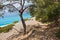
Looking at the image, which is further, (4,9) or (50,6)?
(4,9)

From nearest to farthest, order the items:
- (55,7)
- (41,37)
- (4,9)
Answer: (55,7), (41,37), (4,9)

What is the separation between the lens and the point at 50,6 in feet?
28.3

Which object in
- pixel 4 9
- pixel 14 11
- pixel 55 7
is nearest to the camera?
pixel 55 7

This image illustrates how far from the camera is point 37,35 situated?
442 inches

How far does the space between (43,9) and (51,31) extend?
302 centimetres

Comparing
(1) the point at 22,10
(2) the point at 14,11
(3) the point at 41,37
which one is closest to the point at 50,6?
(3) the point at 41,37

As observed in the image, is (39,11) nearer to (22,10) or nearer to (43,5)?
(43,5)

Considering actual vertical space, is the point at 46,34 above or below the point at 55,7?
below

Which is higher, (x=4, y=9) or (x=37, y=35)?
(x=4, y=9)

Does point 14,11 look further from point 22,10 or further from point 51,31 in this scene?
point 51,31

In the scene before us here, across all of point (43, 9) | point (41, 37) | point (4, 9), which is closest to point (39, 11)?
point (43, 9)

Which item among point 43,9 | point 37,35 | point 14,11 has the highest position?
point 43,9

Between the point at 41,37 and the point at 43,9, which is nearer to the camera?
the point at 43,9

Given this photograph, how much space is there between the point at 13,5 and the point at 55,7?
4058 mm
